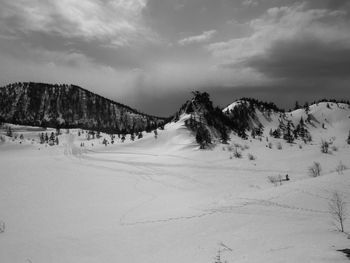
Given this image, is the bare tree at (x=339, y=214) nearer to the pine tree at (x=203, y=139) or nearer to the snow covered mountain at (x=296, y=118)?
the pine tree at (x=203, y=139)

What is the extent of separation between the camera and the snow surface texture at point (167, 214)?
12.2m

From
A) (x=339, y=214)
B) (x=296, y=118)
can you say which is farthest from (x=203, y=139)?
(x=296, y=118)

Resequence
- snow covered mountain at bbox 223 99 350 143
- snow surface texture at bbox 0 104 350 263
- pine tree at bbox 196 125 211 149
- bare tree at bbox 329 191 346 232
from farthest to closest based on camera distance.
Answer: snow covered mountain at bbox 223 99 350 143
pine tree at bbox 196 125 211 149
bare tree at bbox 329 191 346 232
snow surface texture at bbox 0 104 350 263

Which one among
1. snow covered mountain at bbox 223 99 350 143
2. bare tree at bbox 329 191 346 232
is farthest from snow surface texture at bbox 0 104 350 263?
snow covered mountain at bbox 223 99 350 143

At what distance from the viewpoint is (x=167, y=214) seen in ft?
60.6

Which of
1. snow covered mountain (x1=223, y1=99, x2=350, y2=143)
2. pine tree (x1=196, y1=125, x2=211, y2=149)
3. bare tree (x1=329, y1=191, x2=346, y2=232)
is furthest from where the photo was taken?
snow covered mountain (x1=223, y1=99, x2=350, y2=143)

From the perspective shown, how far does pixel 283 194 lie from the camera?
19328 mm

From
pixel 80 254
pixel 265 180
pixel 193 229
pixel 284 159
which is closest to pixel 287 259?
pixel 193 229

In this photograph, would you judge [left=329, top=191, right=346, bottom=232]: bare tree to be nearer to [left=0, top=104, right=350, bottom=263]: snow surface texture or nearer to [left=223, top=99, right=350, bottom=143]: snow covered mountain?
[left=0, top=104, right=350, bottom=263]: snow surface texture

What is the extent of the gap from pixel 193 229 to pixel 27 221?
994 centimetres

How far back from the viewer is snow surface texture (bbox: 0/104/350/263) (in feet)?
40.1

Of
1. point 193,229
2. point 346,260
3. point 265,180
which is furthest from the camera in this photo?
point 265,180

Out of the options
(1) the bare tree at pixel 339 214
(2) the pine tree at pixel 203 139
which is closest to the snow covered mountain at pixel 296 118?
(2) the pine tree at pixel 203 139

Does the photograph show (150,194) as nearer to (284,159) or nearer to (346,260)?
(346,260)
